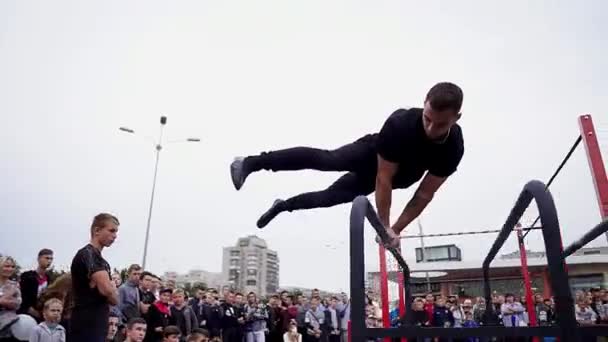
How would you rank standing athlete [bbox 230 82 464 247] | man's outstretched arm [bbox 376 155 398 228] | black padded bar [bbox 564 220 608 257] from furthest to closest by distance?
man's outstretched arm [bbox 376 155 398 228] < standing athlete [bbox 230 82 464 247] < black padded bar [bbox 564 220 608 257]

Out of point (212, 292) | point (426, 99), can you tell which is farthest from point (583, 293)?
point (426, 99)

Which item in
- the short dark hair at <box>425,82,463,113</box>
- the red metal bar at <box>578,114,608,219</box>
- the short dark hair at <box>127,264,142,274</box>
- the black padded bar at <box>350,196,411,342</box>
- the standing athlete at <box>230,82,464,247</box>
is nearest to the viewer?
the black padded bar at <box>350,196,411,342</box>

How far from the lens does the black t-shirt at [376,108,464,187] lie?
278 cm

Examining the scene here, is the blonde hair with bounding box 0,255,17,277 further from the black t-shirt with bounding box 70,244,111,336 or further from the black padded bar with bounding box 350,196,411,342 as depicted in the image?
the black padded bar with bounding box 350,196,411,342

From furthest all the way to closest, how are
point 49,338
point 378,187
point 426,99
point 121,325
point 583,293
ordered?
point 583,293 < point 121,325 < point 49,338 < point 378,187 < point 426,99

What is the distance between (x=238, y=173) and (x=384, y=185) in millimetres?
954

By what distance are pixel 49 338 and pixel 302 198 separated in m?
2.81

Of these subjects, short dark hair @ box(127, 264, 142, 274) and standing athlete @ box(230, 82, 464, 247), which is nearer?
standing athlete @ box(230, 82, 464, 247)

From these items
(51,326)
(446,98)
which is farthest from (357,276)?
(51,326)

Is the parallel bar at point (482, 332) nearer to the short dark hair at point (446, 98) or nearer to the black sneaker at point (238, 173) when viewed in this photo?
the short dark hair at point (446, 98)

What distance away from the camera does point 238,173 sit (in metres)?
3.11

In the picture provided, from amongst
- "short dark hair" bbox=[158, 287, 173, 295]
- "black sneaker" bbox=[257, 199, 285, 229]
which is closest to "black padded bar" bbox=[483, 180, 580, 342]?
"black sneaker" bbox=[257, 199, 285, 229]

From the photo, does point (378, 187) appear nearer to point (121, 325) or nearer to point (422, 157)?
point (422, 157)

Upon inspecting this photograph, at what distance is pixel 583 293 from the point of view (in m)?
9.64
